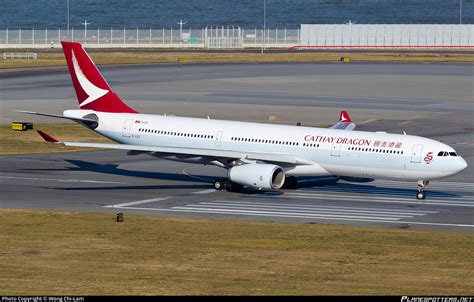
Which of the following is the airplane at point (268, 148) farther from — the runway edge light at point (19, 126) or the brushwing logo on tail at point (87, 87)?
the runway edge light at point (19, 126)

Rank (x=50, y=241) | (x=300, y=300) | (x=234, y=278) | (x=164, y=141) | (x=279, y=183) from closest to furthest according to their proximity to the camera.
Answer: (x=300, y=300), (x=234, y=278), (x=50, y=241), (x=279, y=183), (x=164, y=141)

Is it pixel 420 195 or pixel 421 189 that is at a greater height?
pixel 421 189

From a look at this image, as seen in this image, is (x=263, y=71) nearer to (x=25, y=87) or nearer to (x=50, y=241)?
(x=25, y=87)

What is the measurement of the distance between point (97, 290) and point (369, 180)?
3112cm

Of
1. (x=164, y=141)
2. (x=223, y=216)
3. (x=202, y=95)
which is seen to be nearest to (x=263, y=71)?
(x=202, y=95)

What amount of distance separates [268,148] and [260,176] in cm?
395

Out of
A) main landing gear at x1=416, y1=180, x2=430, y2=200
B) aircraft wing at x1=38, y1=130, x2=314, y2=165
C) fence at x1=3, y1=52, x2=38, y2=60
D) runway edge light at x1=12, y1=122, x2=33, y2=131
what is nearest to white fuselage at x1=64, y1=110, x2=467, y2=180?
aircraft wing at x1=38, y1=130, x2=314, y2=165

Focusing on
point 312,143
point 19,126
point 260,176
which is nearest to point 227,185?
point 260,176

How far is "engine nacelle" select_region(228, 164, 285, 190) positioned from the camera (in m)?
62.2

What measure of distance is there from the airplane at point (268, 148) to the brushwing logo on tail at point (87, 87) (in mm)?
67

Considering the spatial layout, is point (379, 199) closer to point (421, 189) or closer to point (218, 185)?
point (421, 189)

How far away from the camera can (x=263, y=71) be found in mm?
164500

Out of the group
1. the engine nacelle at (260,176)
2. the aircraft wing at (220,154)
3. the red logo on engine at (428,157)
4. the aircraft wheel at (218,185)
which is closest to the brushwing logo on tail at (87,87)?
the aircraft wing at (220,154)

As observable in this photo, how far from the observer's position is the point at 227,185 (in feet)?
217
